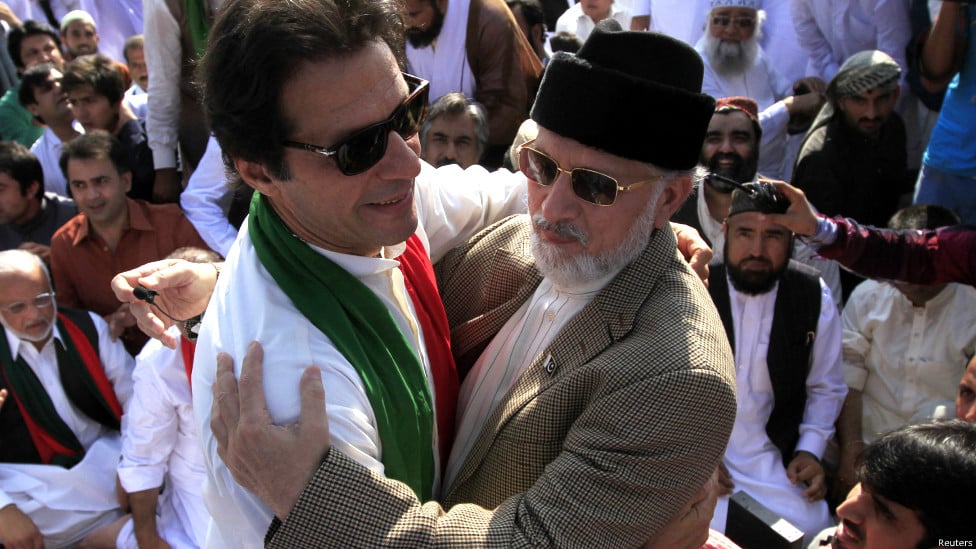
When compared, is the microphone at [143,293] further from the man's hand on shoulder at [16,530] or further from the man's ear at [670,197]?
the man's hand on shoulder at [16,530]

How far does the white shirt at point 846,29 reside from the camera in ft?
18.5

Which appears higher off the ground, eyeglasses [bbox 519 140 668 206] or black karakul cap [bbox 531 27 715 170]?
black karakul cap [bbox 531 27 715 170]

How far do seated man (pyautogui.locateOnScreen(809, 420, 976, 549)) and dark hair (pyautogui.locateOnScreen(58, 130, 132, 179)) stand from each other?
4.81 m

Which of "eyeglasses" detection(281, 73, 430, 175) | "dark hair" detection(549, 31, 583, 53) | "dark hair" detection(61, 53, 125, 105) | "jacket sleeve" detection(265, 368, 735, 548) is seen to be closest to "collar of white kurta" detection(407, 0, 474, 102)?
"dark hair" detection(549, 31, 583, 53)

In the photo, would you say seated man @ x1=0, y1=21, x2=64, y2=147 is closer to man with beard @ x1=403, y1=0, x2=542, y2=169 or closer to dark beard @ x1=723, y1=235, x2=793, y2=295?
man with beard @ x1=403, y1=0, x2=542, y2=169

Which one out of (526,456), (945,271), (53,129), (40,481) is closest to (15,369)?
(40,481)

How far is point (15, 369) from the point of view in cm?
444

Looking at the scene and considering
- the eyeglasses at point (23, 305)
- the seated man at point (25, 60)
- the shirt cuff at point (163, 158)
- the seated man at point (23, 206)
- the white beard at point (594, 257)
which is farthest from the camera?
the seated man at point (25, 60)

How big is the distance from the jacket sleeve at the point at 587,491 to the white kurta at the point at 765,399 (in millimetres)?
2732

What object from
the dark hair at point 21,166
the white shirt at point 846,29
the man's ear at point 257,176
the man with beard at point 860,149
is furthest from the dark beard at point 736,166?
the dark hair at point 21,166

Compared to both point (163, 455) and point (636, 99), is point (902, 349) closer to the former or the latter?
point (636, 99)

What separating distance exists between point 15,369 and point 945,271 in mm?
4873

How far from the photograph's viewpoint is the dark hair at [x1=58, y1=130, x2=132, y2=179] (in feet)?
17.5

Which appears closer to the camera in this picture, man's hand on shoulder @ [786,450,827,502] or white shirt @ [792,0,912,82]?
man's hand on shoulder @ [786,450,827,502]
